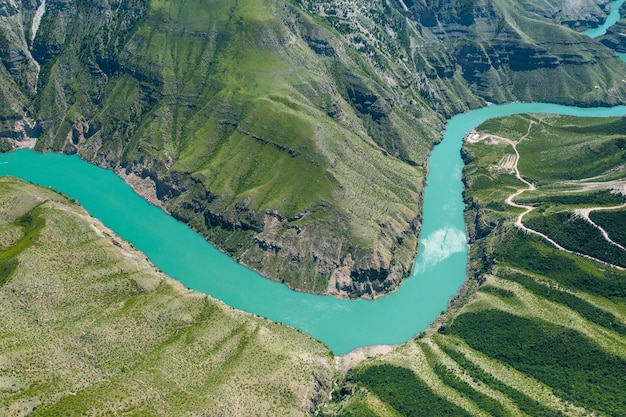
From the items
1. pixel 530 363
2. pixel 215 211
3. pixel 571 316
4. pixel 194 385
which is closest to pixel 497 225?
pixel 571 316

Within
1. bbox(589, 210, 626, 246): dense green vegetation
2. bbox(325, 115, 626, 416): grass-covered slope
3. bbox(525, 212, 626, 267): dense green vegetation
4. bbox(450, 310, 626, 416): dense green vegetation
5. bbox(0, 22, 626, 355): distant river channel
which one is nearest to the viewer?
bbox(325, 115, 626, 416): grass-covered slope

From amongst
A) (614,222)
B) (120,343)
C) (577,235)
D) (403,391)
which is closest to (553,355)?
(403,391)

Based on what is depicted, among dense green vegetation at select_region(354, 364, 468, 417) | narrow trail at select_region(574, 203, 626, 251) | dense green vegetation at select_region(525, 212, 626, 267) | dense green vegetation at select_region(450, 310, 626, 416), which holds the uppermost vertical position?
narrow trail at select_region(574, 203, 626, 251)

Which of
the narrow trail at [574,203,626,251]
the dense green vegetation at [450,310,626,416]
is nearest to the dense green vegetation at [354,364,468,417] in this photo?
the dense green vegetation at [450,310,626,416]

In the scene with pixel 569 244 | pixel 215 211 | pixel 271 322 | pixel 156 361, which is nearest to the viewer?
pixel 156 361

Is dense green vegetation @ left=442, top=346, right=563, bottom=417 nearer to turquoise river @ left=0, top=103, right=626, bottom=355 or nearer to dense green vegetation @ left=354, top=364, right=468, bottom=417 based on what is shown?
dense green vegetation @ left=354, top=364, right=468, bottom=417

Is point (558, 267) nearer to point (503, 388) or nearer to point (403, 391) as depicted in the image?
point (503, 388)

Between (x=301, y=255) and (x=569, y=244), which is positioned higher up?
(x=569, y=244)

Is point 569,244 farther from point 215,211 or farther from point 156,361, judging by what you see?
point 156,361

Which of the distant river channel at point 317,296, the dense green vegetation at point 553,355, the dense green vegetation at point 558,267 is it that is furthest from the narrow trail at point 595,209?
the dense green vegetation at point 553,355
